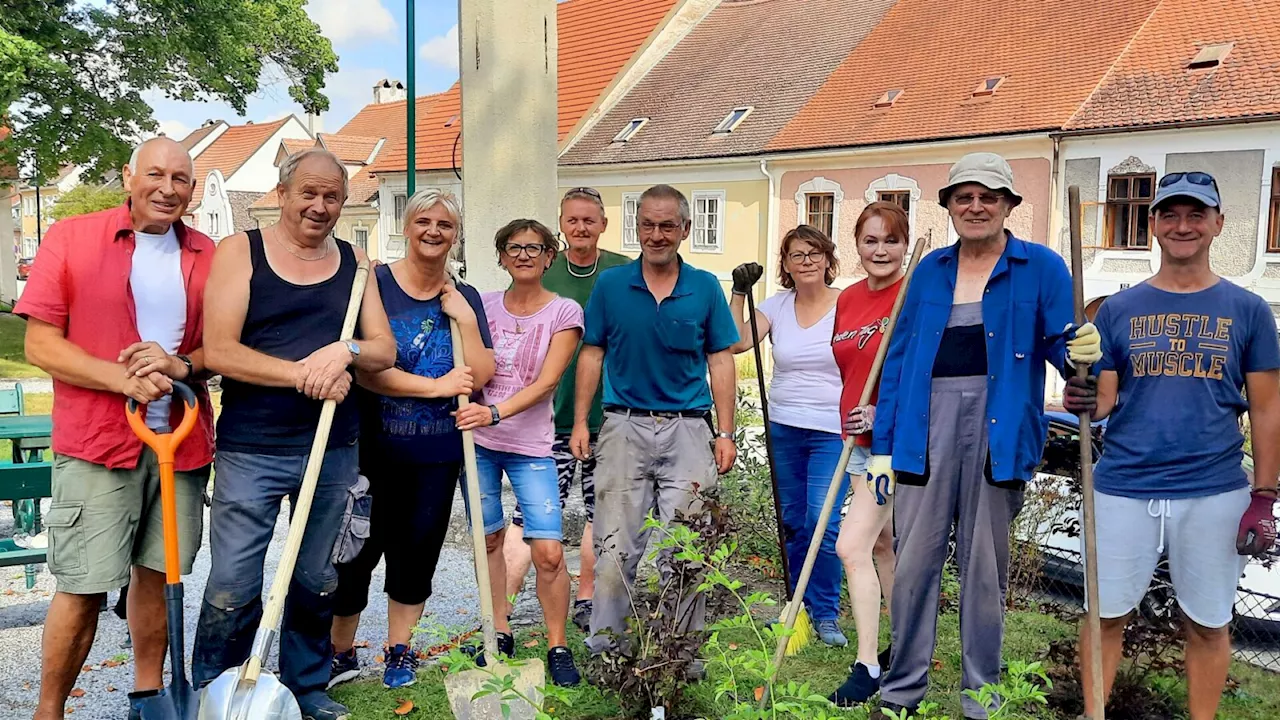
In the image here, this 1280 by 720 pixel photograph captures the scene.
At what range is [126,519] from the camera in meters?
3.28

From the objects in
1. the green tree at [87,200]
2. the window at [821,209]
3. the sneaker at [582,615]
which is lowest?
the sneaker at [582,615]

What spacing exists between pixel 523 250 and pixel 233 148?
54.6m

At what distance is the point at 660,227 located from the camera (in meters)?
3.95

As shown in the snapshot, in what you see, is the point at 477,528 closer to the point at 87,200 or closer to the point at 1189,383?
the point at 1189,383

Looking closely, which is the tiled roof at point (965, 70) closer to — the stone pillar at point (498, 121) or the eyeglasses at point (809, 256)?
the stone pillar at point (498, 121)

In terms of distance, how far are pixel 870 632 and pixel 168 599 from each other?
2.40 m

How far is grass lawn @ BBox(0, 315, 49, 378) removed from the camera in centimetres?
1582

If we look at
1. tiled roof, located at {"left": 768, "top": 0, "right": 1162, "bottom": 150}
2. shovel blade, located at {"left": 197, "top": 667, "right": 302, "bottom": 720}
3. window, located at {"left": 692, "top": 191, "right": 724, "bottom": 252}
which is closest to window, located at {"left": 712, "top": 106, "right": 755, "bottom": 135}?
window, located at {"left": 692, "top": 191, "right": 724, "bottom": 252}

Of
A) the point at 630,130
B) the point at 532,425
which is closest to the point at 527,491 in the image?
the point at 532,425

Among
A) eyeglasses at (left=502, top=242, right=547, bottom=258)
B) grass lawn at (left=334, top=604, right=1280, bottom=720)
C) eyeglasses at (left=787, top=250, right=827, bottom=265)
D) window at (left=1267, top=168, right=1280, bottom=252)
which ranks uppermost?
window at (left=1267, top=168, right=1280, bottom=252)

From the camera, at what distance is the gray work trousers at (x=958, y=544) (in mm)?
3443

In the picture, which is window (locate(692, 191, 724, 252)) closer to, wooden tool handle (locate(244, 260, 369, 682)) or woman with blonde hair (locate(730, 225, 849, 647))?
woman with blonde hair (locate(730, 225, 849, 647))

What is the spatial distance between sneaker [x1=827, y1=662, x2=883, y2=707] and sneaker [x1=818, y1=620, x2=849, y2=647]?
68cm

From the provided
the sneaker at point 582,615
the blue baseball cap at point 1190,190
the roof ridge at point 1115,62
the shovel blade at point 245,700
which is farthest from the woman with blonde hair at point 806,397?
the roof ridge at point 1115,62
